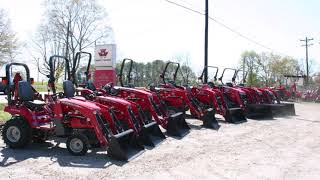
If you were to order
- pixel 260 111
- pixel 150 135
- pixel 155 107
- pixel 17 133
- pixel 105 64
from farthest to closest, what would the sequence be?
pixel 105 64 < pixel 260 111 < pixel 155 107 < pixel 150 135 < pixel 17 133

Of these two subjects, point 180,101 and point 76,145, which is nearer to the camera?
point 76,145

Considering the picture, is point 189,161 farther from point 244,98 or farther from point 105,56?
point 105,56

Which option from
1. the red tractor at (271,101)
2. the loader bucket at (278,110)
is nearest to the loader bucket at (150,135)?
the loader bucket at (278,110)

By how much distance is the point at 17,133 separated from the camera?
905 cm

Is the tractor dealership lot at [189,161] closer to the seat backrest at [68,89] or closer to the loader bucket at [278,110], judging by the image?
the seat backrest at [68,89]

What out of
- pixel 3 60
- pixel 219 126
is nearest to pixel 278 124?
pixel 219 126

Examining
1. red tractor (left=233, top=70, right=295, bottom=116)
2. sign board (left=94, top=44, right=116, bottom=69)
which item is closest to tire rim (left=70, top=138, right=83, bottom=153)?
sign board (left=94, top=44, right=116, bottom=69)

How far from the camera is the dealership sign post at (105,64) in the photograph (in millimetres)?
17984

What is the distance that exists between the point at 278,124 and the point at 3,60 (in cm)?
2076

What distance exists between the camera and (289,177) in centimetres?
687

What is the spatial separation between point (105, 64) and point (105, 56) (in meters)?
0.35

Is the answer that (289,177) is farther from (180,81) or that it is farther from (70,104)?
(180,81)

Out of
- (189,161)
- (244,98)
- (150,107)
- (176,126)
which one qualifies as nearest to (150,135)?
(176,126)

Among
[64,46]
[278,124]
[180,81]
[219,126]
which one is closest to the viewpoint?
[219,126]
